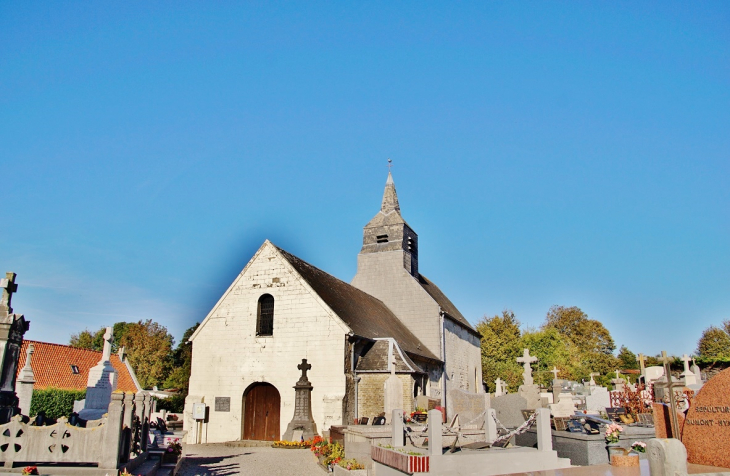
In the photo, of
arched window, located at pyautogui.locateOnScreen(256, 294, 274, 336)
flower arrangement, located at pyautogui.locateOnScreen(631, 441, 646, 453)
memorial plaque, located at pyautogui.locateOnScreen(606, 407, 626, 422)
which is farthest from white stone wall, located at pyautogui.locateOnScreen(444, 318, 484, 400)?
flower arrangement, located at pyautogui.locateOnScreen(631, 441, 646, 453)

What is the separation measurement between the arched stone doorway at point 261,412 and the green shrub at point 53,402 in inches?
497

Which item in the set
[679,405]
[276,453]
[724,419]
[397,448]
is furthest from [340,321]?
[724,419]

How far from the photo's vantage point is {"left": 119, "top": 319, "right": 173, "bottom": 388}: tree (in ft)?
182

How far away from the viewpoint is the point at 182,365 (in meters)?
44.4

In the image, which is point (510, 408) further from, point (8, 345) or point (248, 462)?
point (8, 345)

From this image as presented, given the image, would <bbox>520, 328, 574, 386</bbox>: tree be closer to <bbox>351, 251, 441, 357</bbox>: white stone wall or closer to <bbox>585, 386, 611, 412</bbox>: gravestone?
<bbox>585, 386, 611, 412</bbox>: gravestone

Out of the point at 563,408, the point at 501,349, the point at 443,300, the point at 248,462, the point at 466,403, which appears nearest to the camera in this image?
the point at 248,462

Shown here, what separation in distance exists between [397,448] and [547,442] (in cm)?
310

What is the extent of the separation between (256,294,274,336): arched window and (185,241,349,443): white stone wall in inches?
9.0

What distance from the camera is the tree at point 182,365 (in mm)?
30047

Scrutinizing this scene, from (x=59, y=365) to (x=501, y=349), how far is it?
36105 millimetres

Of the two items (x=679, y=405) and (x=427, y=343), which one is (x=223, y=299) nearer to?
(x=427, y=343)

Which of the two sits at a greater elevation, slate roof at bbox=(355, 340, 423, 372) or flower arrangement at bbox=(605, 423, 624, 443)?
slate roof at bbox=(355, 340, 423, 372)

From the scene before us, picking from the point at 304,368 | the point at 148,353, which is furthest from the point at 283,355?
the point at 148,353
